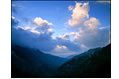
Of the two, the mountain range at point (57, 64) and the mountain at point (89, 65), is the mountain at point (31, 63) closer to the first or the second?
the mountain range at point (57, 64)

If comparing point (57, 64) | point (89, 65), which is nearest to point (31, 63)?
point (57, 64)

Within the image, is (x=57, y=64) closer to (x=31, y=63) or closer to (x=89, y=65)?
(x=31, y=63)

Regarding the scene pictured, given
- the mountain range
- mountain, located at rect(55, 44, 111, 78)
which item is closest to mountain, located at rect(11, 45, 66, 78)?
the mountain range

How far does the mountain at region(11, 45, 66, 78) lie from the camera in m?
4.00

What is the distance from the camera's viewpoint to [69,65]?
4121mm

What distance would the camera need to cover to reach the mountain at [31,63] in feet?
13.1

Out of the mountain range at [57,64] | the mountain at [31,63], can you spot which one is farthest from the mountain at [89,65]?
the mountain at [31,63]

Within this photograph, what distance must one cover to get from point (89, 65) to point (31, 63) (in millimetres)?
1578

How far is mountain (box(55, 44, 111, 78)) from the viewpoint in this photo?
13.1ft

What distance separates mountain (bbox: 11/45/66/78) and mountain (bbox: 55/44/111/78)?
0.25 meters

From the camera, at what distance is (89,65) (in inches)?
160

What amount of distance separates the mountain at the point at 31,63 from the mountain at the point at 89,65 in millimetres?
252

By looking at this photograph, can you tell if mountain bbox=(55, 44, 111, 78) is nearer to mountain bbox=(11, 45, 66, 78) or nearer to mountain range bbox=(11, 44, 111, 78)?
mountain range bbox=(11, 44, 111, 78)
